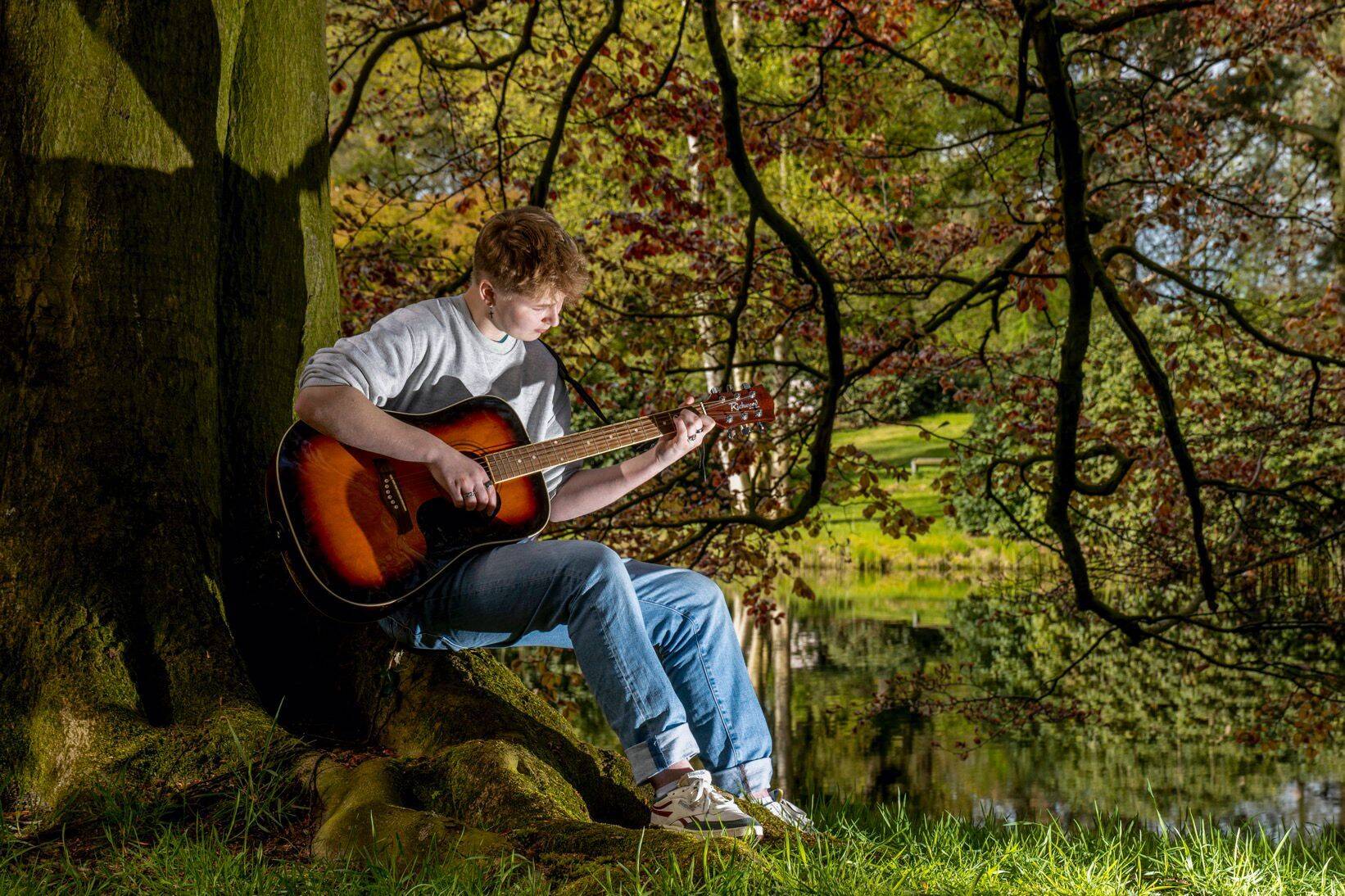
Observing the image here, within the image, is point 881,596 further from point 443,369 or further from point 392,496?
point 392,496

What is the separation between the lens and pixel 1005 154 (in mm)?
18094

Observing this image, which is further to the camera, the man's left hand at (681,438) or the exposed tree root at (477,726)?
the man's left hand at (681,438)

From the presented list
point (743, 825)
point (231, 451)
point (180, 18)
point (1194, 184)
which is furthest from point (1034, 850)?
point (1194, 184)

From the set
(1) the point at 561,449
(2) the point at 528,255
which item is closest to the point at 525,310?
(2) the point at 528,255

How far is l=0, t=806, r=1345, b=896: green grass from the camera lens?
233 cm

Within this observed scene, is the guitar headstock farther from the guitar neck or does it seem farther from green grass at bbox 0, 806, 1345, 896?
green grass at bbox 0, 806, 1345, 896

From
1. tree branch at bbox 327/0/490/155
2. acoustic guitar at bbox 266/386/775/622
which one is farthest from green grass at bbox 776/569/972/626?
acoustic guitar at bbox 266/386/775/622

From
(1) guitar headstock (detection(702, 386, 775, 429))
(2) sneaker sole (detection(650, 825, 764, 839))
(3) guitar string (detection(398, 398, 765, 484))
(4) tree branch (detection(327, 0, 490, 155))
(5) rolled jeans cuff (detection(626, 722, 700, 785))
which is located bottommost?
(2) sneaker sole (detection(650, 825, 764, 839))

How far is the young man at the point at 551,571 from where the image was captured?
2805 mm

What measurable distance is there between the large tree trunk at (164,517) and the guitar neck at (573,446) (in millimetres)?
657

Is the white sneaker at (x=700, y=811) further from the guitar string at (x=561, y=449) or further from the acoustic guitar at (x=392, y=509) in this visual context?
the guitar string at (x=561, y=449)

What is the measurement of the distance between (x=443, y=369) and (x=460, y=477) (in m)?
0.39

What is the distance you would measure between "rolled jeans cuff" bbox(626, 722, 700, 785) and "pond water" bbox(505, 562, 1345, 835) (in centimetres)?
543

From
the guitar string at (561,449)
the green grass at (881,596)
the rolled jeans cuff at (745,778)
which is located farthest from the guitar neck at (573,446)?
the green grass at (881,596)
